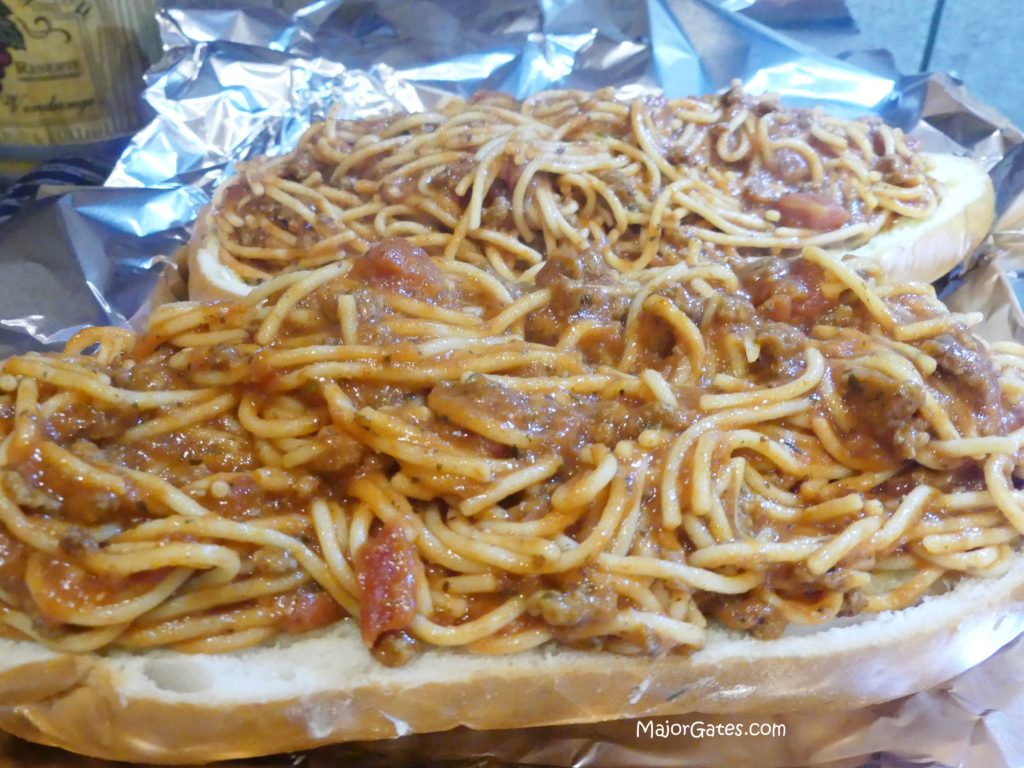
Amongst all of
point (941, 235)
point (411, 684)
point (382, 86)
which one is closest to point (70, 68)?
point (382, 86)

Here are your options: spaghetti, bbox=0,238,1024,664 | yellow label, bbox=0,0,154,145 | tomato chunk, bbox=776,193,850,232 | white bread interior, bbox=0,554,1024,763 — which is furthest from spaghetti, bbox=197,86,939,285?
white bread interior, bbox=0,554,1024,763

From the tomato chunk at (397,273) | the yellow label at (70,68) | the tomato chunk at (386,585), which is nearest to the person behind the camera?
the tomato chunk at (386,585)

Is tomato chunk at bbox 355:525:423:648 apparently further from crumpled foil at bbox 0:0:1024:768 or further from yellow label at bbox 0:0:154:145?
yellow label at bbox 0:0:154:145

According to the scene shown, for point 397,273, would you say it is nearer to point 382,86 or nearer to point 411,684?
point 411,684

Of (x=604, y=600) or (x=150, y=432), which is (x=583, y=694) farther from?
(x=150, y=432)

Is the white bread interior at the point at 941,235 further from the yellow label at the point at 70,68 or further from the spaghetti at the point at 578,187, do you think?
the yellow label at the point at 70,68

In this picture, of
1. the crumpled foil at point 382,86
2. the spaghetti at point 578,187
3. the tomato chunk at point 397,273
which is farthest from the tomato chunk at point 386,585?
the crumpled foil at point 382,86
